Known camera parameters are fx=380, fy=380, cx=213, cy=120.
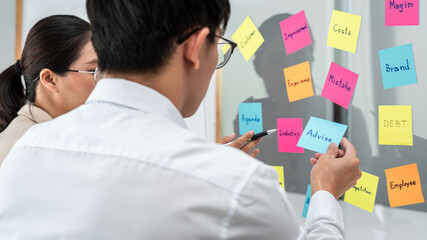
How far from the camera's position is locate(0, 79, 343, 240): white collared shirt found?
438 millimetres

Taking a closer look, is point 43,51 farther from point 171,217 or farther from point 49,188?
point 171,217

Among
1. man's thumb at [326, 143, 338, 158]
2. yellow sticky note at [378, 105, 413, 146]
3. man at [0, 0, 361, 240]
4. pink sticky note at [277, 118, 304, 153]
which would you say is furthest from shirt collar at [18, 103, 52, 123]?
yellow sticky note at [378, 105, 413, 146]

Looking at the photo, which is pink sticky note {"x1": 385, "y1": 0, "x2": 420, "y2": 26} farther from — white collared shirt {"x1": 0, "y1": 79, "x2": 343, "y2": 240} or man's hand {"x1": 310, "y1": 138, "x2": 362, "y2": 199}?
white collared shirt {"x1": 0, "y1": 79, "x2": 343, "y2": 240}

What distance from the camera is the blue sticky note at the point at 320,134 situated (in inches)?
38.4

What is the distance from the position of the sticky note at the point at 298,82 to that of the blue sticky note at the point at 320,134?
0.08 meters

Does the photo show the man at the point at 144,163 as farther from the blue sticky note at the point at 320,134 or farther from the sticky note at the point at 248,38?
the sticky note at the point at 248,38

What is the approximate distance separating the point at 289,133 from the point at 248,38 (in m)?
0.34

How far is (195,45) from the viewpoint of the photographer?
565 mm

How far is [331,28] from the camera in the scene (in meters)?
1.00

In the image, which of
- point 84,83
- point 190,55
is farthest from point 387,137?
point 84,83

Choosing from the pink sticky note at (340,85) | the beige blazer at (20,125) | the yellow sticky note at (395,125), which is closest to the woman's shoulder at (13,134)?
the beige blazer at (20,125)

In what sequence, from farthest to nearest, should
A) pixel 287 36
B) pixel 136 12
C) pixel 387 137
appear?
pixel 287 36, pixel 387 137, pixel 136 12

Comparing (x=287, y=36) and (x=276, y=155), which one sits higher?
(x=287, y=36)

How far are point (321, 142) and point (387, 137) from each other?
16 cm
